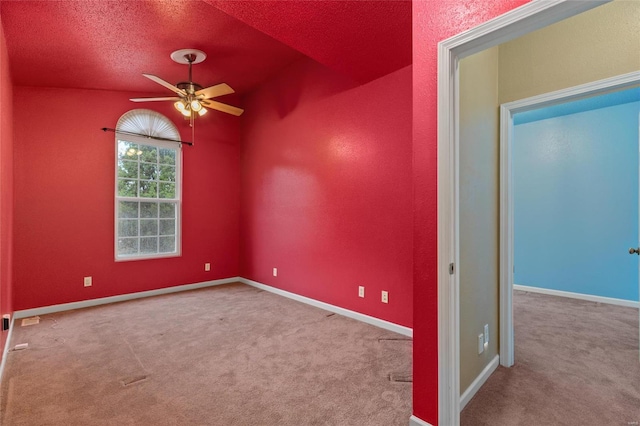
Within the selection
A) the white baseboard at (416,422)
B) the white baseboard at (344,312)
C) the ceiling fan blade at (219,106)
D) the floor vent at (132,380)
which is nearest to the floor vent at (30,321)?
the floor vent at (132,380)

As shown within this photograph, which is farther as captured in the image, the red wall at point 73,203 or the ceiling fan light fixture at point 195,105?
the red wall at point 73,203

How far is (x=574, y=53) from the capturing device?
86.6 inches

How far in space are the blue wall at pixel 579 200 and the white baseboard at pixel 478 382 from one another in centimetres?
316

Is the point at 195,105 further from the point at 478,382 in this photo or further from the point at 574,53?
the point at 478,382

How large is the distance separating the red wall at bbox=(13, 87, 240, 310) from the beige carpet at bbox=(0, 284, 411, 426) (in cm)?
54

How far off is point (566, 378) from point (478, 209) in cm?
143

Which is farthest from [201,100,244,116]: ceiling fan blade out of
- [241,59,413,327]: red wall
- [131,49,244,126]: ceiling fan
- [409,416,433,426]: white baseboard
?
[409,416,433,426]: white baseboard

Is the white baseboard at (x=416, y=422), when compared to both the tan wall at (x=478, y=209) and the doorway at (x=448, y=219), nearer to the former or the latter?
the doorway at (x=448, y=219)

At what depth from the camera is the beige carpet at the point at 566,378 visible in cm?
189

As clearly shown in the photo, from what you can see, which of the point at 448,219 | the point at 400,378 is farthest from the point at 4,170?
the point at 400,378

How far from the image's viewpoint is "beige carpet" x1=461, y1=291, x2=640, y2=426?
1887 millimetres

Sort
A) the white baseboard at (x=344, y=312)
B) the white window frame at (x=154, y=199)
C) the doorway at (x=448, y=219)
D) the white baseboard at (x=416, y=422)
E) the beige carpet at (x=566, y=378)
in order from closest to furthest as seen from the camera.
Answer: the doorway at (x=448, y=219), the white baseboard at (x=416, y=422), the beige carpet at (x=566, y=378), the white baseboard at (x=344, y=312), the white window frame at (x=154, y=199)

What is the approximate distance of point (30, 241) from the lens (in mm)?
3752

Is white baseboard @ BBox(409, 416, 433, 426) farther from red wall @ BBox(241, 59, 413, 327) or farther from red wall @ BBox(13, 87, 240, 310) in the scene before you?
red wall @ BBox(13, 87, 240, 310)
